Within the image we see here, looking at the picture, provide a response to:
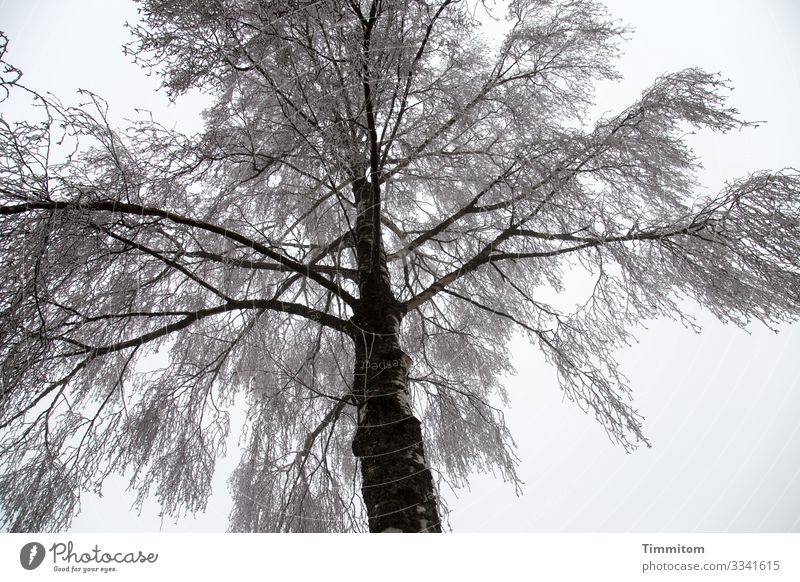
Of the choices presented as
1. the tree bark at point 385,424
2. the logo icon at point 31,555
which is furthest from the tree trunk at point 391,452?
the logo icon at point 31,555

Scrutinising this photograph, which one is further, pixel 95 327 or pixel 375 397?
pixel 95 327

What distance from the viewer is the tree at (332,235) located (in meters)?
1.79

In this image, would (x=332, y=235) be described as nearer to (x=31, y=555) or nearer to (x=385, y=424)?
(x=385, y=424)

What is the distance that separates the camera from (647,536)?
6.04 ft

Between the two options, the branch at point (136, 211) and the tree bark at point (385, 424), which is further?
the tree bark at point (385, 424)

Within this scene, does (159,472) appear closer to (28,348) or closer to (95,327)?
(95,327)

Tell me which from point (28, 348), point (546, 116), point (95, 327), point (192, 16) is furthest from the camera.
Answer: point (546, 116)

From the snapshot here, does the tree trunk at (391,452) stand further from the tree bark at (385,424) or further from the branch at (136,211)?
the branch at (136,211)

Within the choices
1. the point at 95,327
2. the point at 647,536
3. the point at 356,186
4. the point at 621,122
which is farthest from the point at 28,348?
the point at 621,122

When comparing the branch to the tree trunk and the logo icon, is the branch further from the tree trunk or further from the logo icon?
the logo icon

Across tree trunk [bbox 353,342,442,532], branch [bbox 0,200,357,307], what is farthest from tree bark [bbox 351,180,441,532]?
branch [bbox 0,200,357,307]

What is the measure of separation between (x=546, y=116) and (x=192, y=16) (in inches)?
85.2

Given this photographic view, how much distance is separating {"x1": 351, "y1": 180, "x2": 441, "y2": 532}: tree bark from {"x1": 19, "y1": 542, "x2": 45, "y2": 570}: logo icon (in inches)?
46.0

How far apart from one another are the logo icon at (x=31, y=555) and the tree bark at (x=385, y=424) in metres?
1.17
